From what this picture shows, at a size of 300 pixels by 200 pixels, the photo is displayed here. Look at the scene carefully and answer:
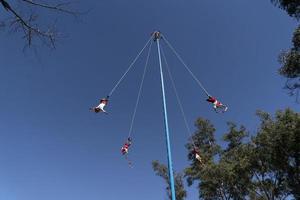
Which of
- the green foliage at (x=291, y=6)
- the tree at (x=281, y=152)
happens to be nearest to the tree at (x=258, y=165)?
the tree at (x=281, y=152)

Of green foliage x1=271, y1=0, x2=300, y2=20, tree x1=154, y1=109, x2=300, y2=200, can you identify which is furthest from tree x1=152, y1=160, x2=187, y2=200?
green foliage x1=271, y1=0, x2=300, y2=20

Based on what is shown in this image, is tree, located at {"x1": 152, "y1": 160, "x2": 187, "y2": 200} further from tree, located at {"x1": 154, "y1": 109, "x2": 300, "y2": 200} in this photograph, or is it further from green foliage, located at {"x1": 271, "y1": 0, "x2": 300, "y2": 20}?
green foliage, located at {"x1": 271, "y1": 0, "x2": 300, "y2": 20}

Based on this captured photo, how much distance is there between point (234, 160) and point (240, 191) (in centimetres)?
283

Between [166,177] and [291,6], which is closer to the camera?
[291,6]

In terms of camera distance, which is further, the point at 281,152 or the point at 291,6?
the point at 281,152

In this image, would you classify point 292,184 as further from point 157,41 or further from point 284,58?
point 157,41

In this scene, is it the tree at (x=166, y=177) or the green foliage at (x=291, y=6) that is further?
the tree at (x=166, y=177)

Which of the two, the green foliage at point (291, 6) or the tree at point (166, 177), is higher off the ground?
the tree at point (166, 177)

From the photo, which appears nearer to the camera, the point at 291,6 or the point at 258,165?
the point at 291,6

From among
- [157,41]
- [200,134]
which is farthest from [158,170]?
[157,41]

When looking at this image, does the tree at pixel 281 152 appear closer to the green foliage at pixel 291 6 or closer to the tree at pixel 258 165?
the tree at pixel 258 165

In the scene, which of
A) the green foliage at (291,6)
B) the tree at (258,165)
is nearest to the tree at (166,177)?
the tree at (258,165)

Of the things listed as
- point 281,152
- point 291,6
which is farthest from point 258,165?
point 291,6

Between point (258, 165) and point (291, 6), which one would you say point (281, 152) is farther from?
point (291, 6)
